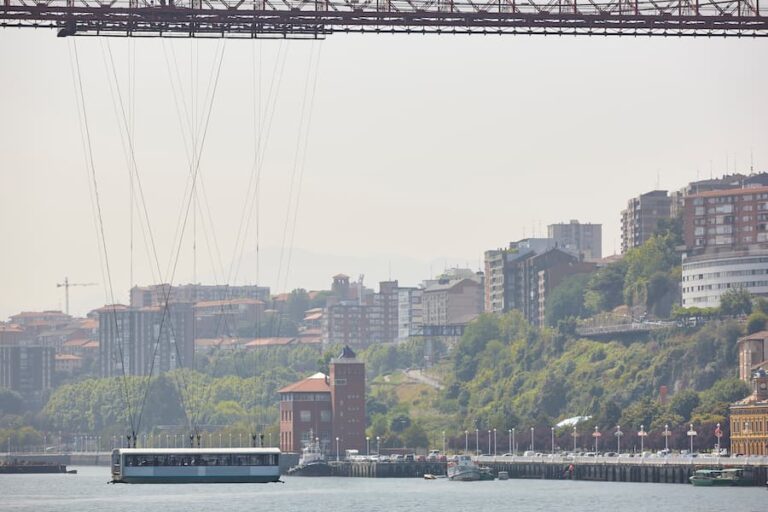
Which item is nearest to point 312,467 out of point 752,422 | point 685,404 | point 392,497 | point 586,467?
point 685,404

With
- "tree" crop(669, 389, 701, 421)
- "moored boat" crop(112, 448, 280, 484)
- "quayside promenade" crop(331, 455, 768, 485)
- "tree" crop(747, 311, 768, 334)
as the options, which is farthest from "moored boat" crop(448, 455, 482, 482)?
"tree" crop(747, 311, 768, 334)

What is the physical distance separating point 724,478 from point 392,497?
18.3m

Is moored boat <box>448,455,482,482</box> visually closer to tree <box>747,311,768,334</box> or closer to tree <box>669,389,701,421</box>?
tree <box>669,389,701,421</box>

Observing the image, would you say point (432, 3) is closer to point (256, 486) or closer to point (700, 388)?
point (256, 486)

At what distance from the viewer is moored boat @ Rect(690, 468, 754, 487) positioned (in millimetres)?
134125

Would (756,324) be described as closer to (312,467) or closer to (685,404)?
(685,404)

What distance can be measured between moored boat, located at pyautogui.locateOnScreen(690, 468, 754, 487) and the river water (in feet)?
4.01

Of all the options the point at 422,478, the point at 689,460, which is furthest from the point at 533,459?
the point at 689,460

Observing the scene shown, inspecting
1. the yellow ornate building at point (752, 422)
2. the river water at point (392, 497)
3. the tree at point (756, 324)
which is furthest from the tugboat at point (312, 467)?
the yellow ornate building at point (752, 422)

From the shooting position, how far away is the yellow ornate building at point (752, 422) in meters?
158

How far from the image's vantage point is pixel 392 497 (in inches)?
5295

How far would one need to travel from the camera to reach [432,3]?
90.4 m

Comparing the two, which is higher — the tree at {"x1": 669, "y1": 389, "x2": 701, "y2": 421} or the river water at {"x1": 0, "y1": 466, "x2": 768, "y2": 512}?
the tree at {"x1": 669, "y1": 389, "x2": 701, "y2": 421}

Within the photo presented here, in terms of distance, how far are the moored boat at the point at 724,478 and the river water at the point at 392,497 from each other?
1222mm
